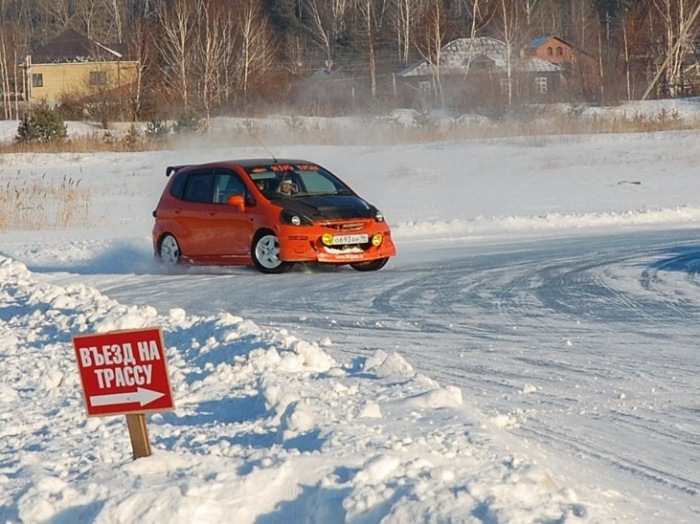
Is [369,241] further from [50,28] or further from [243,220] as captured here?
[50,28]

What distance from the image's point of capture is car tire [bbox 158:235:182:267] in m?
18.1

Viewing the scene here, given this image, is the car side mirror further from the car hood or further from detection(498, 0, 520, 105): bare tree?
detection(498, 0, 520, 105): bare tree

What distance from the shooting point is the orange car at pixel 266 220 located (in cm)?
1650

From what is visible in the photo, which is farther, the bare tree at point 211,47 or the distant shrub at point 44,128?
the bare tree at point 211,47

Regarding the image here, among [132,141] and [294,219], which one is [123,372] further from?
[132,141]

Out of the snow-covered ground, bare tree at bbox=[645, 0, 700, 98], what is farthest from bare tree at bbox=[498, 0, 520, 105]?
the snow-covered ground

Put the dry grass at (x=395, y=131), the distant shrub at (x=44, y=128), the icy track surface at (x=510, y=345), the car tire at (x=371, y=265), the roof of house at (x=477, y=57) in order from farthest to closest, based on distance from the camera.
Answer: the roof of house at (x=477, y=57)
the distant shrub at (x=44, y=128)
the dry grass at (x=395, y=131)
the car tire at (x=371, y=265)
the icy track surface at (x=510, y=345)

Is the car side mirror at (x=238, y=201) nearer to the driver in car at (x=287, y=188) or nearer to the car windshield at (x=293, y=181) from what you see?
the car windshield at (x=293, y=181)

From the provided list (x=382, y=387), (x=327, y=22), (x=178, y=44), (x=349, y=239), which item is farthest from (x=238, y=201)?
(x=327, y=22)

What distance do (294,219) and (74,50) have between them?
77510mm

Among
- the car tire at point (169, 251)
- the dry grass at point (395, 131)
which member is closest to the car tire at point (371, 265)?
the car tire at point (169, 251)

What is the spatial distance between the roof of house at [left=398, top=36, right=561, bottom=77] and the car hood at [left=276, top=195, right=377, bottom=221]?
56.1 m

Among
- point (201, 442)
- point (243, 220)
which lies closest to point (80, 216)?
point (243, 220)

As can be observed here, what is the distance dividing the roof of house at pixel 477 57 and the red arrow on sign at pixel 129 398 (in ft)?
220
